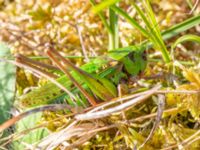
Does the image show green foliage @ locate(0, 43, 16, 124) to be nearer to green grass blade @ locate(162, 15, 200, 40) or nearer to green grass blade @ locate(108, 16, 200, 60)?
green grass blade @ locate(108, 16, 200, 60)

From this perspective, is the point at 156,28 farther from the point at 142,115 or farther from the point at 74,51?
the point at 74,51

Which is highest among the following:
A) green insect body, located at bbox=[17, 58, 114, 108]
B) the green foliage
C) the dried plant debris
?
the green foliage

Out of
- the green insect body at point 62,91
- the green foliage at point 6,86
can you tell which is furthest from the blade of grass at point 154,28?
the green foliage at point 6,86

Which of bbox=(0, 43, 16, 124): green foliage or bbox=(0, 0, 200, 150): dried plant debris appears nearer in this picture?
bbox=(0, 0, 200, 150): dried plant debris

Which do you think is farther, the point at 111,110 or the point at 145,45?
the point at 145,45

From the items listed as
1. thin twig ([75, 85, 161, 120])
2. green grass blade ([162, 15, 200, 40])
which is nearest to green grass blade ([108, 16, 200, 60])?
green grass blade ([162, 15, 200, 40])

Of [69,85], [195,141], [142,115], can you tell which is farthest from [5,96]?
[195,141]

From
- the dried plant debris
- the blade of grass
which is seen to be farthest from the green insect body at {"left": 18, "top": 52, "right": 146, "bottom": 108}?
the blade of grass

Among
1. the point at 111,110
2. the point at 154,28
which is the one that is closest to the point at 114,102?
the point at 111,110

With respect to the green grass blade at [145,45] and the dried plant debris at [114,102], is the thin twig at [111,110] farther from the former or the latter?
the green grass blade at [145,45]

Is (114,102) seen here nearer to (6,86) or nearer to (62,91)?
(62,91)

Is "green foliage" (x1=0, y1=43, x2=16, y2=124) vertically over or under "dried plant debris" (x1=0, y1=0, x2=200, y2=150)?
over
